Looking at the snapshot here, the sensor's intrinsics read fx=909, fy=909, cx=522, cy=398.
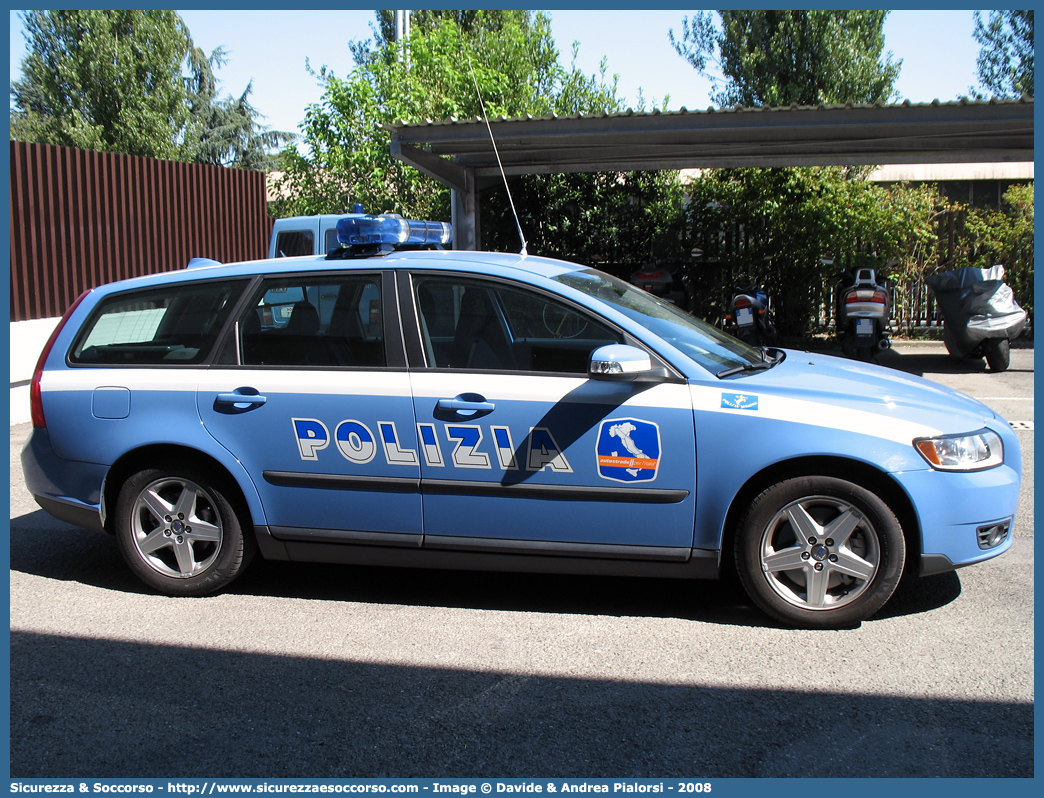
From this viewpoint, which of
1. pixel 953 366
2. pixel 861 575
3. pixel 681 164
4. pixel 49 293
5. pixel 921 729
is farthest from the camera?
pixel 681 164

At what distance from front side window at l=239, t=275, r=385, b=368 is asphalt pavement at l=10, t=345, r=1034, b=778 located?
116 cm

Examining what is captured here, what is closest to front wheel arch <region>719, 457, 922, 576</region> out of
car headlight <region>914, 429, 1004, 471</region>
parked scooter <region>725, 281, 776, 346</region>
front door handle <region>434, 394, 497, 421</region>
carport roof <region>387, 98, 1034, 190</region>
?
car headlight <region>914, 429, 1004, 471</region>

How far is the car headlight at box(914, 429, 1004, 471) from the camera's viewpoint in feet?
11.9

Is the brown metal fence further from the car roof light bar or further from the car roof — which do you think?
the car roof light bar

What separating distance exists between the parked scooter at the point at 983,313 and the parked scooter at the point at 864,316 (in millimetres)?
875

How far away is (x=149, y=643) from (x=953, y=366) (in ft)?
36.5

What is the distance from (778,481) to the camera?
3.73m

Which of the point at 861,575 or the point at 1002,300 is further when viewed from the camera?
the point at 1002,300

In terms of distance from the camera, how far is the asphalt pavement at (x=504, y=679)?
2898 mm

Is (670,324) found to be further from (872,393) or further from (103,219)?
(103,219)

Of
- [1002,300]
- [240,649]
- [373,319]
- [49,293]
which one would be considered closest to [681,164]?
[1002,300]

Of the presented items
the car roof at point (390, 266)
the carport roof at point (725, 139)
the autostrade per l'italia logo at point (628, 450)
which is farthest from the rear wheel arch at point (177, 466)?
the carport roof at point (725, 139)

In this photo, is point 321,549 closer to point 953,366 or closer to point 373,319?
point 373,319

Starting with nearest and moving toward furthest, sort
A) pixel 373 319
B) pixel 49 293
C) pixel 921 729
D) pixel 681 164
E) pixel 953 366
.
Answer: pixel 921 729 < pixel 373 319 < pixel 49 293 < pixel 953 366 < pixel 681 164
